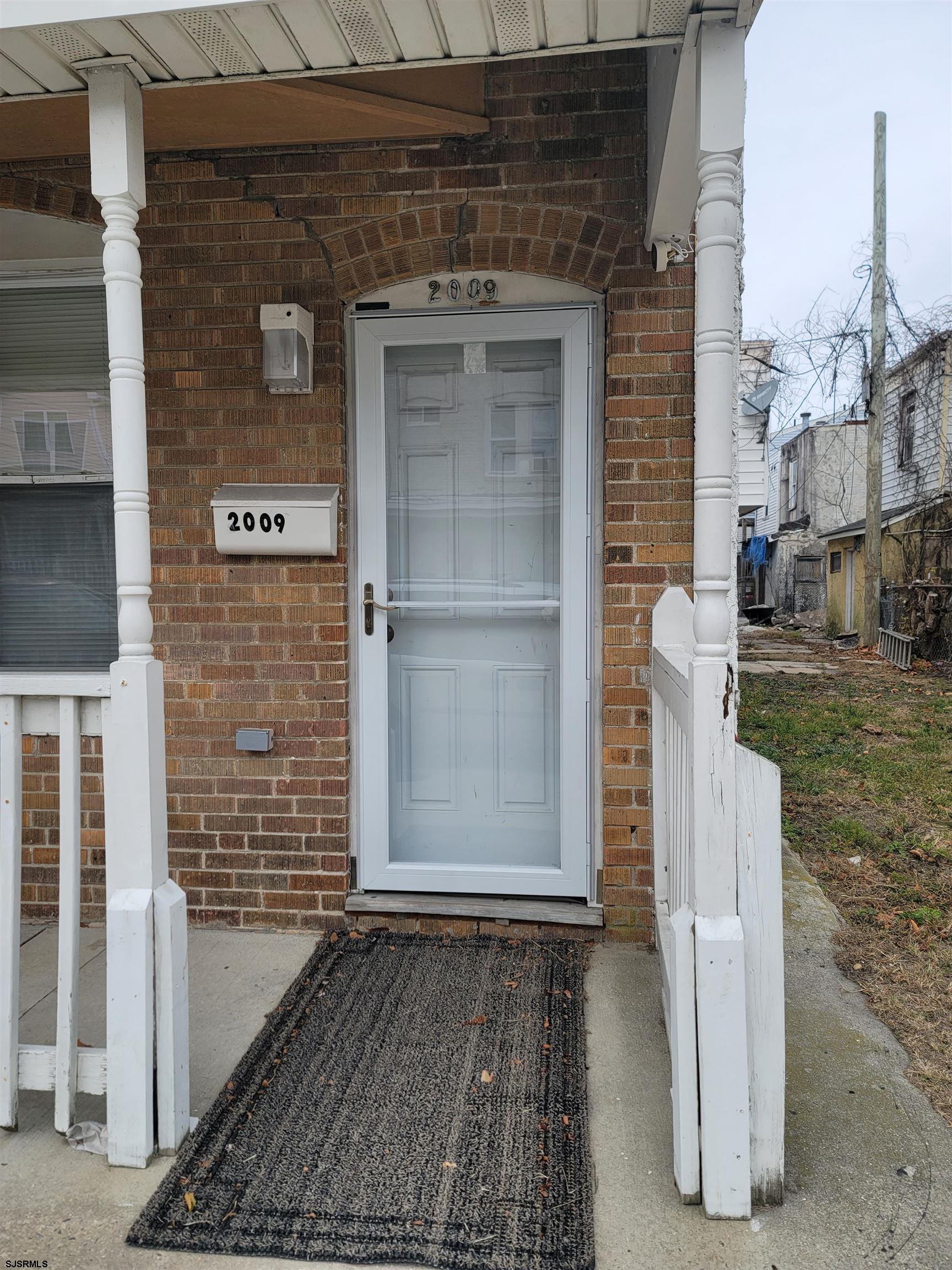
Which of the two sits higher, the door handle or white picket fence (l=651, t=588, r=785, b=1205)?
the door handle

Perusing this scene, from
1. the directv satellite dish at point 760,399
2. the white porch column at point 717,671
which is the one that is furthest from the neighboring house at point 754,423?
the white porch column at point 717,671

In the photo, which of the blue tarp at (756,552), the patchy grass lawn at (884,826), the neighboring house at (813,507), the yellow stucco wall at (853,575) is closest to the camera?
the patchy grass lawn at (884,826)

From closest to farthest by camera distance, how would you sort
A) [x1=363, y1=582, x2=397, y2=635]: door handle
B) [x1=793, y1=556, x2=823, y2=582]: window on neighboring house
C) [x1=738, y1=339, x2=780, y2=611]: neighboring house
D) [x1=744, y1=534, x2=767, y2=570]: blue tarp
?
1. [x1=363, y1=582, x2=397, y2=635]: door handle
2. [x1=738, y1=339, x2=780, y2=611]: neighboring house
3. [x1=793, y1=556, x2=823, y2=582]: window on neighboring house
4. [x1=744, y1=534, x2=767, y2=570]: blue tarp

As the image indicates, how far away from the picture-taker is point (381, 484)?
10.0ft

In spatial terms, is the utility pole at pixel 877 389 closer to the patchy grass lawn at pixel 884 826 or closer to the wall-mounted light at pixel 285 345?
the patchy grass lawn at pixel 884 826

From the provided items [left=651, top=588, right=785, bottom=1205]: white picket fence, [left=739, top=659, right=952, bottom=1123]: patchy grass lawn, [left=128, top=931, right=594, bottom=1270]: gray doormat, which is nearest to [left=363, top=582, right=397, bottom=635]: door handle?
[left=128, top=931, right=594, bottom=1270]: gray doormat

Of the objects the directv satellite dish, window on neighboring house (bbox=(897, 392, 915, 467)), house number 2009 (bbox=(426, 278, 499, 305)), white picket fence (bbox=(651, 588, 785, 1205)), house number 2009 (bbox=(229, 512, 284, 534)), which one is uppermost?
the directv satellite dish

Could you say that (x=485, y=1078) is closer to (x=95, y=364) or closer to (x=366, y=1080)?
Answer: (x=366, y=1080)

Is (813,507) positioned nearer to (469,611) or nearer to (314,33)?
(469,611)

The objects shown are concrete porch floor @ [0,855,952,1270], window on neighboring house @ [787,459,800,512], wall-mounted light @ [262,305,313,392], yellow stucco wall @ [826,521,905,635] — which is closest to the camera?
concrete porch floor @ [0,855,952,1270]

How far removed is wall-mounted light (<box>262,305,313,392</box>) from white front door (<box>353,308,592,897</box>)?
0.23m

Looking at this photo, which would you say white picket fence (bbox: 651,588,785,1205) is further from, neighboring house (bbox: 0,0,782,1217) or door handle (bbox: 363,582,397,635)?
door handle (bbox: 363,582,397,635)

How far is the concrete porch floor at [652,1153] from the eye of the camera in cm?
163

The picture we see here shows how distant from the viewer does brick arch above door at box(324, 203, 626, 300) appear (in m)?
2.83
